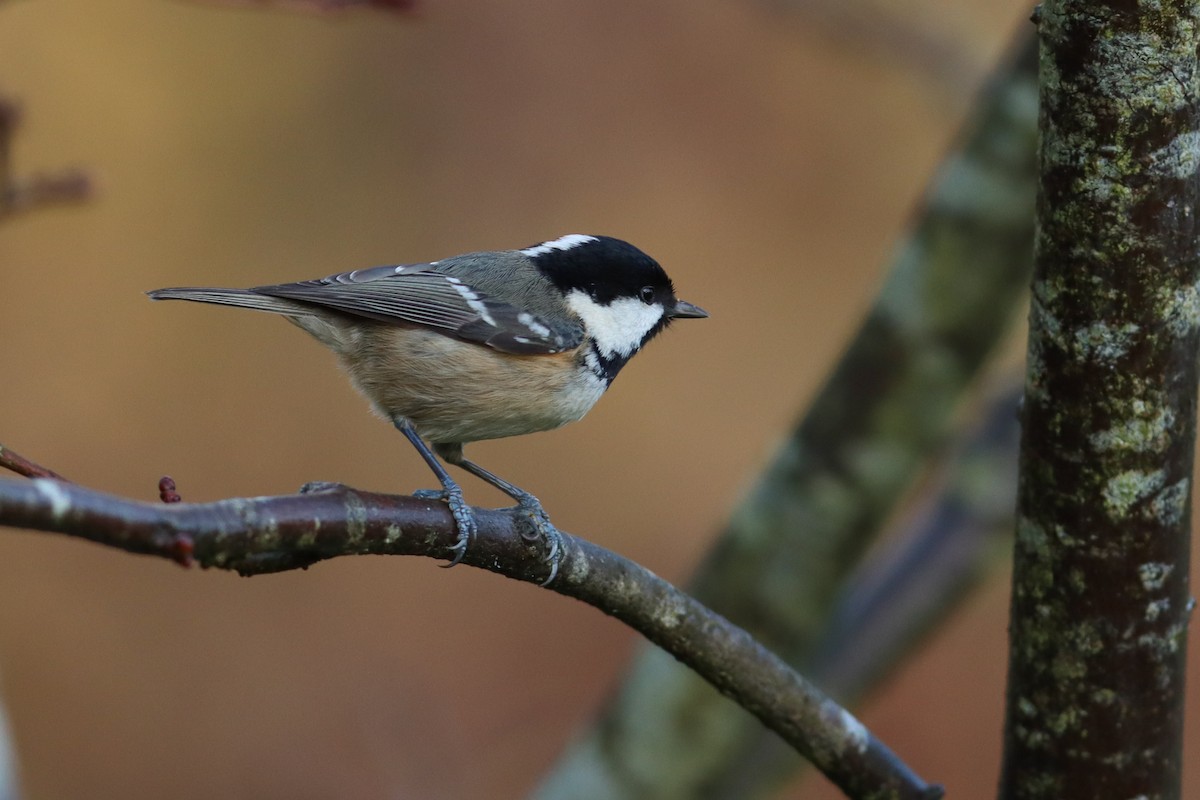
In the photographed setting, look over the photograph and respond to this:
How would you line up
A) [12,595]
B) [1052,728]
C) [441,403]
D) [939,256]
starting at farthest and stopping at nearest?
[12,595], [939,256], [441,403], [1052,728]

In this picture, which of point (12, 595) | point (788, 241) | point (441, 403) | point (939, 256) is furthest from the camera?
point (788, 241)

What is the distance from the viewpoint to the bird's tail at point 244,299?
8.10ft

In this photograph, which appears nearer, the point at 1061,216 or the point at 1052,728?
the point at 1061,216

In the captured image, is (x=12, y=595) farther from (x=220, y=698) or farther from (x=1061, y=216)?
(x=1061, y=216)

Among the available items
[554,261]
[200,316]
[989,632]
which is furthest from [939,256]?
[200,316]

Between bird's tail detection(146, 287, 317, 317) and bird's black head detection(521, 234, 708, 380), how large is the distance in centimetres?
59

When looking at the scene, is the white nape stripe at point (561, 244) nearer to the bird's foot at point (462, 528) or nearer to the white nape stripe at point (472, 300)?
the white nape stripe at point (472, 300)

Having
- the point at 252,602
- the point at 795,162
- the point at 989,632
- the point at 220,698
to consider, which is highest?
the point at 795,162

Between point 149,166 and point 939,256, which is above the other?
point 939,256

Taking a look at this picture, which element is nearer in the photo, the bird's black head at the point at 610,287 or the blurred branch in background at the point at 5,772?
the blurred branch in background at the point at 5,772

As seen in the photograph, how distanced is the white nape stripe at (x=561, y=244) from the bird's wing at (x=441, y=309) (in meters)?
0.23

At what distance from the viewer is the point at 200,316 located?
5.68m

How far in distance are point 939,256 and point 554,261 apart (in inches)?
39.8

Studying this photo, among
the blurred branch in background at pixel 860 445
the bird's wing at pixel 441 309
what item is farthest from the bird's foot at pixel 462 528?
the blurred branch in background at pixel 860 445
